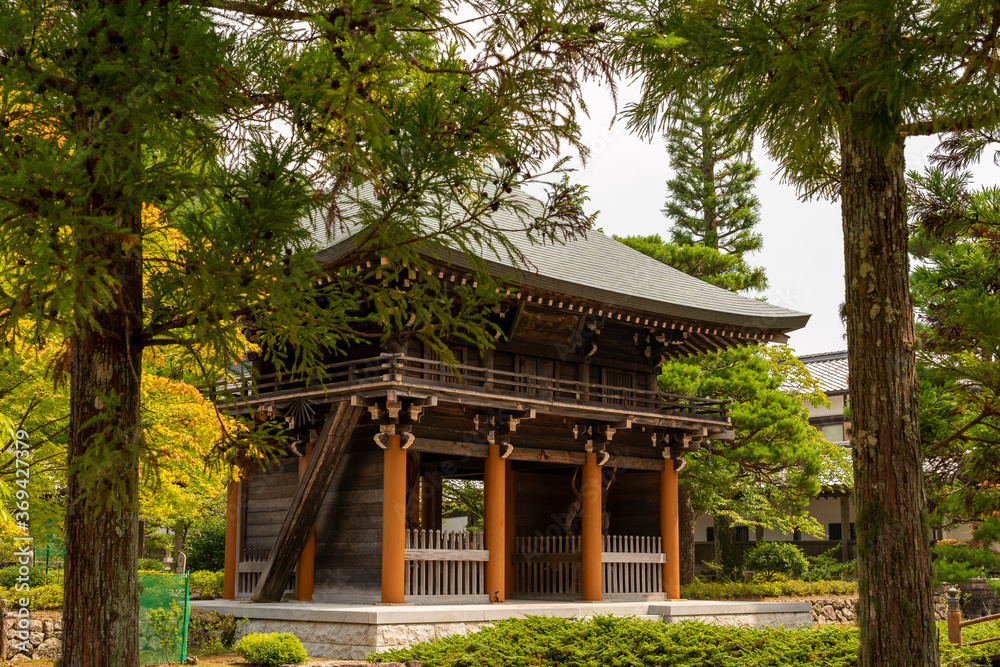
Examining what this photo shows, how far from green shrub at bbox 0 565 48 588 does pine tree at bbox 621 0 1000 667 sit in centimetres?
1783

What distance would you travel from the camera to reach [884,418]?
293 inches

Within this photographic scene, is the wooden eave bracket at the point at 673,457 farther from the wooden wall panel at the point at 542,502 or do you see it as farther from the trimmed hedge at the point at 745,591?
the trimmed hedge at the point at 745,591

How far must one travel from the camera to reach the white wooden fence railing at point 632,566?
61.3 ft

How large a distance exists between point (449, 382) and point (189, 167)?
→ 10667 millimetres

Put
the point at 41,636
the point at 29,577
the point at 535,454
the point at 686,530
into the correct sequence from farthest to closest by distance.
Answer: the point at 686,530 → the point at 29,577 → the point at 535,454 → the point at 41,636

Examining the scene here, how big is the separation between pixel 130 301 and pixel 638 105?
4.32 m

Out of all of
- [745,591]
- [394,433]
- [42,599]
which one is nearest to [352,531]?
[394,433]

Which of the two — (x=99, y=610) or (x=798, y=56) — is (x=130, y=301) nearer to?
(x=99, y=610)

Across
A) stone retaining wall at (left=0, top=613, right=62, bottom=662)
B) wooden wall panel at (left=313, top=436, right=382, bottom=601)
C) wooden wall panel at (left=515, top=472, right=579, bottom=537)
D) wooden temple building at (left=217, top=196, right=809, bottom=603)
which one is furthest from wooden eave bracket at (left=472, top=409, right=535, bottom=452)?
stone retaining wall at (left=0, top=613, right=62, bottom=662)

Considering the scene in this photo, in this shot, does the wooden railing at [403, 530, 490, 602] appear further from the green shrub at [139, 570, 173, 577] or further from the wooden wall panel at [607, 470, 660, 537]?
the wooden wall panel at [607, 470, 660, 537]

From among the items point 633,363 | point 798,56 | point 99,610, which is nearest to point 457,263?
point 633,363

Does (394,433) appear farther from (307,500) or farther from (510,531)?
(510,531)

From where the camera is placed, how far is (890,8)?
6297 millimetres

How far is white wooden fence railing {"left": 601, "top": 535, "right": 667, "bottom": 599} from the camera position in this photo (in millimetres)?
18672
